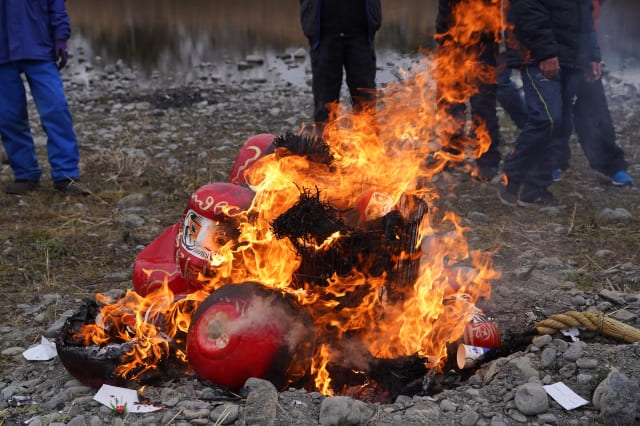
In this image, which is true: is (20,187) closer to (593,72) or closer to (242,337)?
(242,337)

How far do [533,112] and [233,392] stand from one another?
182 inches

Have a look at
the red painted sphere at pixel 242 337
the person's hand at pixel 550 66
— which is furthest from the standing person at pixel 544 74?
the red painted sphere at pixel 242 337

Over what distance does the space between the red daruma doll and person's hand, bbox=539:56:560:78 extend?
3.98 metres

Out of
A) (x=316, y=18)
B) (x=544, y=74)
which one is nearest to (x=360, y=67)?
(x=316, y=18)

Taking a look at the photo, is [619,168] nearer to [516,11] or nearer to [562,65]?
[562,65]

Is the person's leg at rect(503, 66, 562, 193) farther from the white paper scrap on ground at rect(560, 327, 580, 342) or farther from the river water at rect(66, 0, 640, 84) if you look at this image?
the river water at rect(66, 0, 640, 84)

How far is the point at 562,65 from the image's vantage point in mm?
7008

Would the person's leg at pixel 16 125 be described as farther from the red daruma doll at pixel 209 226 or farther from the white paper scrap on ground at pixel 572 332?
the white paper scrap on ground at pixel 572 332

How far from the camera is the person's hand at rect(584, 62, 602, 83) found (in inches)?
286

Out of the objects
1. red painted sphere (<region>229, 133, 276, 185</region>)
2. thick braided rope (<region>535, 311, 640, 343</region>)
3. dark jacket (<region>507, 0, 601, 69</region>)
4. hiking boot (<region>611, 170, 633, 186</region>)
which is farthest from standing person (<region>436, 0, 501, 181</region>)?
thick braided rope (<region>535, 311, 640, 343</region>)

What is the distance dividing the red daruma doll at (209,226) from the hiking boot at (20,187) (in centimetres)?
444

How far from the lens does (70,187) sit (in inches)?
303

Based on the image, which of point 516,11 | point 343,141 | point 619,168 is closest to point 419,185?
point 343,141

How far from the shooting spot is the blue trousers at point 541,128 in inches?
267
